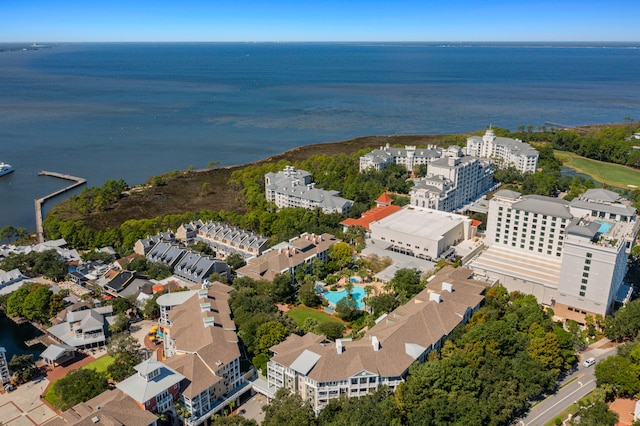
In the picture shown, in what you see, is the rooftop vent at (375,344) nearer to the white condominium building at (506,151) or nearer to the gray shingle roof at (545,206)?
the gray shingle roof at (545,206)

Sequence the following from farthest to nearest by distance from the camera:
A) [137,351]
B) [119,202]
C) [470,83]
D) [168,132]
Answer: [470,83] < [168,132] < [119,202] < [137,351]

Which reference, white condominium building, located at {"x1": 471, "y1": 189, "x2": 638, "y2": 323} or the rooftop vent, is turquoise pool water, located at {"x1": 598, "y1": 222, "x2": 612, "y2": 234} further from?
the rooftop vent

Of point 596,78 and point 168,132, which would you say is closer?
point 168,132

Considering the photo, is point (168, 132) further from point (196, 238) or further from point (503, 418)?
point (503, 418)

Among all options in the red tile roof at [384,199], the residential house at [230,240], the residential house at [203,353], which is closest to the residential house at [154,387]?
the residential house at [203,353]

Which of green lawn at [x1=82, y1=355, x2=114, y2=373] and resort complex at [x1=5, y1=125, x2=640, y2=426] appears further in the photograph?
green lawn at [x1=82, y1=355, x2=114, y2=373]

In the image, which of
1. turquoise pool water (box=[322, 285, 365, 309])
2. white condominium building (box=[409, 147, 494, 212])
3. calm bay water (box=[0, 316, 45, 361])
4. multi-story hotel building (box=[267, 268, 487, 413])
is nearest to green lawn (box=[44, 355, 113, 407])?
calm bay water (box=[0, 316, 45, 361])

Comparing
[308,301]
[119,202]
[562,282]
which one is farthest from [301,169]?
[562,282]
